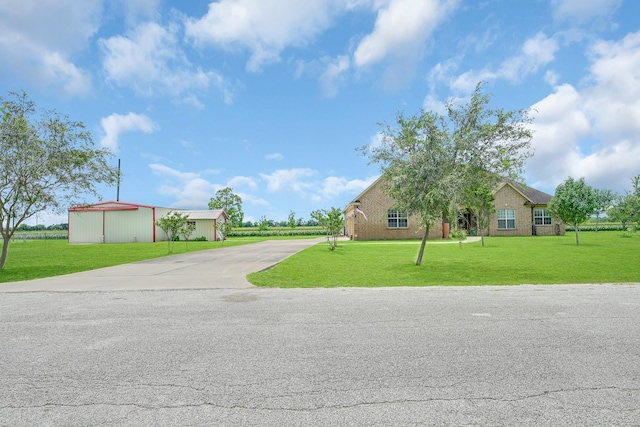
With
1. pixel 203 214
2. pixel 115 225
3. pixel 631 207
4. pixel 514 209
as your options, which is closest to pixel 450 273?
pixel 631 207

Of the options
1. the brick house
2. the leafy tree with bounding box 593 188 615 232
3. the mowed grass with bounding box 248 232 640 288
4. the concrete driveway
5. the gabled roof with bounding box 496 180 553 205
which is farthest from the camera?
the gabled roof with bounding box 496 180 553 205

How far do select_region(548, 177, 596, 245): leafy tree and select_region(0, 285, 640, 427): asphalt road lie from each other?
920 inches

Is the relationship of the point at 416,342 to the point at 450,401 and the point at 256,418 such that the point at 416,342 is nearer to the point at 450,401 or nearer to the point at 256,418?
the point at 450,401

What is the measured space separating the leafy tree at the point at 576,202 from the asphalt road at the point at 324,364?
23367mm

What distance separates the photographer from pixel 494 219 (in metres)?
39.0

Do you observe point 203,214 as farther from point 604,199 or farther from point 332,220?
point 604,199

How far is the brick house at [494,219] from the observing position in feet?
116

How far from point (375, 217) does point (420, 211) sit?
22.1m

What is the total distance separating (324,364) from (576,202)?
97.1 feet

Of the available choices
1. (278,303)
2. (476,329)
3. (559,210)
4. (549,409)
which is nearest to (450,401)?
(549,409)

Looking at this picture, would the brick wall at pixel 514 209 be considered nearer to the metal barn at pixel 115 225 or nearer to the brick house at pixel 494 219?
the brick house at pixel 494 219

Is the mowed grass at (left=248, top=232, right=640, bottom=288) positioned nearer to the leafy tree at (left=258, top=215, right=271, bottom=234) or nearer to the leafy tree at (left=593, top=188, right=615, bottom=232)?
the leafy tree at (left=593, top=188, right=615, bottom=232)

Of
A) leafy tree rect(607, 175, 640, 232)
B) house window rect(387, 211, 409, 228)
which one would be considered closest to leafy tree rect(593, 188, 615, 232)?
leafy tree rect(607, 175, 640, 232)

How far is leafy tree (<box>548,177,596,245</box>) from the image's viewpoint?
89.2 feet
